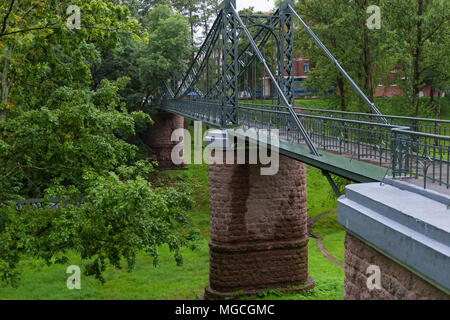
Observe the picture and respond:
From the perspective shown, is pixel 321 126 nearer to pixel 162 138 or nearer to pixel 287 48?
pixel 287 48

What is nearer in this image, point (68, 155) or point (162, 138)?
point (68, 155)

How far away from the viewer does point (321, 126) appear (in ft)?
31.3

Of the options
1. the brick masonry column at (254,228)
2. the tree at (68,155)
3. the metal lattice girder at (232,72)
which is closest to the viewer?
the tree at (68,155)

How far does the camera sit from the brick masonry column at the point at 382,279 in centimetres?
412

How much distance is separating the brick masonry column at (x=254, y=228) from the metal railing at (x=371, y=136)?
4.85 feet

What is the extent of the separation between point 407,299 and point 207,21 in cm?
4150

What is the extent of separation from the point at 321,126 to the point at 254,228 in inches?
199

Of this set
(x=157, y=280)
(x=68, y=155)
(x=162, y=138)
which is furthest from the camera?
(x=162, y=138)

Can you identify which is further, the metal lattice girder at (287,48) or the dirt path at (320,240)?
the dirt path at (320,240)

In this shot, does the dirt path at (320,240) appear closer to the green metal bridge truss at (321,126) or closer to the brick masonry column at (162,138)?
the green metal bridge truss at (321,126)

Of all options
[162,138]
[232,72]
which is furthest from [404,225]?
[162,138]

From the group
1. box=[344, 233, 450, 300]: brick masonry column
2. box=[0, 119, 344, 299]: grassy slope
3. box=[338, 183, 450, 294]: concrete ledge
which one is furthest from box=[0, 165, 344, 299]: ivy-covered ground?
box=[338, 183, 450, 294]: concrete ledge

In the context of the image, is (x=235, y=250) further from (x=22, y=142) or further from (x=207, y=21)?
(x=207, y=21)

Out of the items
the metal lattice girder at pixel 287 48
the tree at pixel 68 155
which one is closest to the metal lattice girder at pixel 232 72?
the metal lattice girder at pixel 287 48
